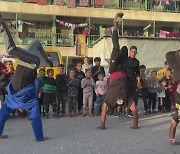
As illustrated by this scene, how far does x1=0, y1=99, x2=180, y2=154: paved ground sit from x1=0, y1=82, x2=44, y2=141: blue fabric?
28 cm

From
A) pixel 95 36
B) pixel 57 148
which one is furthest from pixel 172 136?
pixel 95 36

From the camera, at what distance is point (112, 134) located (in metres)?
7.57

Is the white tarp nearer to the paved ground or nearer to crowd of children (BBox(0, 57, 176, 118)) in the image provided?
crowd of children (BBox(0, 57, 176, 118))

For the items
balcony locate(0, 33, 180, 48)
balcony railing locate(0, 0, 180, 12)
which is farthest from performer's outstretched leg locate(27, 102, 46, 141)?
balcony railing locate(0, 0, 180, 12)

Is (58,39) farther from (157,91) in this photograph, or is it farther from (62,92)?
(62,92)

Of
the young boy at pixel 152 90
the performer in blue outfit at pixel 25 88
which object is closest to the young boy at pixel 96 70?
the young boy at pixel 152 90

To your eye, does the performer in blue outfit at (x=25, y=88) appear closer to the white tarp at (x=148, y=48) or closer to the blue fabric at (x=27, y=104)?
the blue fabric at (x=27, y=104)

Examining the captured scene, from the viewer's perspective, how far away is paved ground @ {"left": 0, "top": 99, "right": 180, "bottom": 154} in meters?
6.20

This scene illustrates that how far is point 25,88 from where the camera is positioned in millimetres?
7109

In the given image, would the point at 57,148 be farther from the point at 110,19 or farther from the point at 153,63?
the point at 110,19

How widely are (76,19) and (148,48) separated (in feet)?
39.3

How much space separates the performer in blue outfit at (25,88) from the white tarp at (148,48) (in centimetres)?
1056

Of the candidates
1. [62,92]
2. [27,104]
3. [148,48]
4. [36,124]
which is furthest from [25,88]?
[148,48]

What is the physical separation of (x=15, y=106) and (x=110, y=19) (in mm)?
22412
